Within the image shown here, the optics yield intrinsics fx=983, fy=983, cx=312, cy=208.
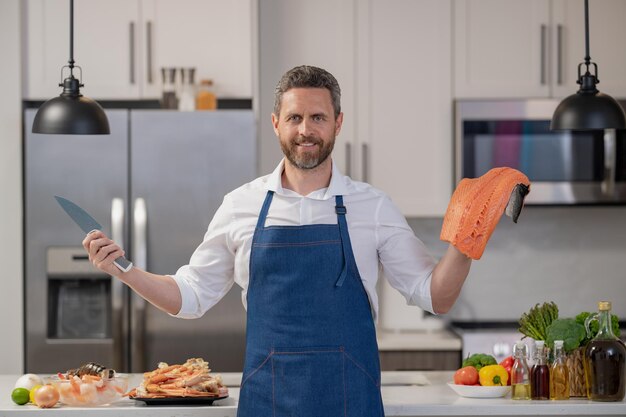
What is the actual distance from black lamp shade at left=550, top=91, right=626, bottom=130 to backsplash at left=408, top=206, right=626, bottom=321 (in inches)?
72.4

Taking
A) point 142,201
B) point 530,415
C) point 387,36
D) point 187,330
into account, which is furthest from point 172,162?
point 530,415

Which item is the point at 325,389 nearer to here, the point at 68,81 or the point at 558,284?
the point at 68,81

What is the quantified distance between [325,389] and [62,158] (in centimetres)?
203

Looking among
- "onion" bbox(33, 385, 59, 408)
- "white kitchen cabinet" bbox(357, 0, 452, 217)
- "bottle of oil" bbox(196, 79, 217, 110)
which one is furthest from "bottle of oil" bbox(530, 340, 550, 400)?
"bottle of oil" bbox(196, 79, 217, 110)

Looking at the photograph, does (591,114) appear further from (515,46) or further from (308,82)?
(515,46)

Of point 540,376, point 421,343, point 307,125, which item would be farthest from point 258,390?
point 421,343

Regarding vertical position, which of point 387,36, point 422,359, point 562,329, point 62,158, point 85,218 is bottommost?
point 422,359

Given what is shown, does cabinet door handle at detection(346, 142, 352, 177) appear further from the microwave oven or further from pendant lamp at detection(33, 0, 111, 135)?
pendant lamp at detection(33, 0, 111, 135)

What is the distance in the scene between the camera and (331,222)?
2482mm

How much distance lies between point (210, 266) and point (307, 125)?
0.49 metres

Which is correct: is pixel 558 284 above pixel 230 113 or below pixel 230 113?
below

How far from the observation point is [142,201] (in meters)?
3.99

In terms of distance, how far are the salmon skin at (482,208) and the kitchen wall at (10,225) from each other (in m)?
2.32

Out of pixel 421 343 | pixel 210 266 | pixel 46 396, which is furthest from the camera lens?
pixel 421 343
